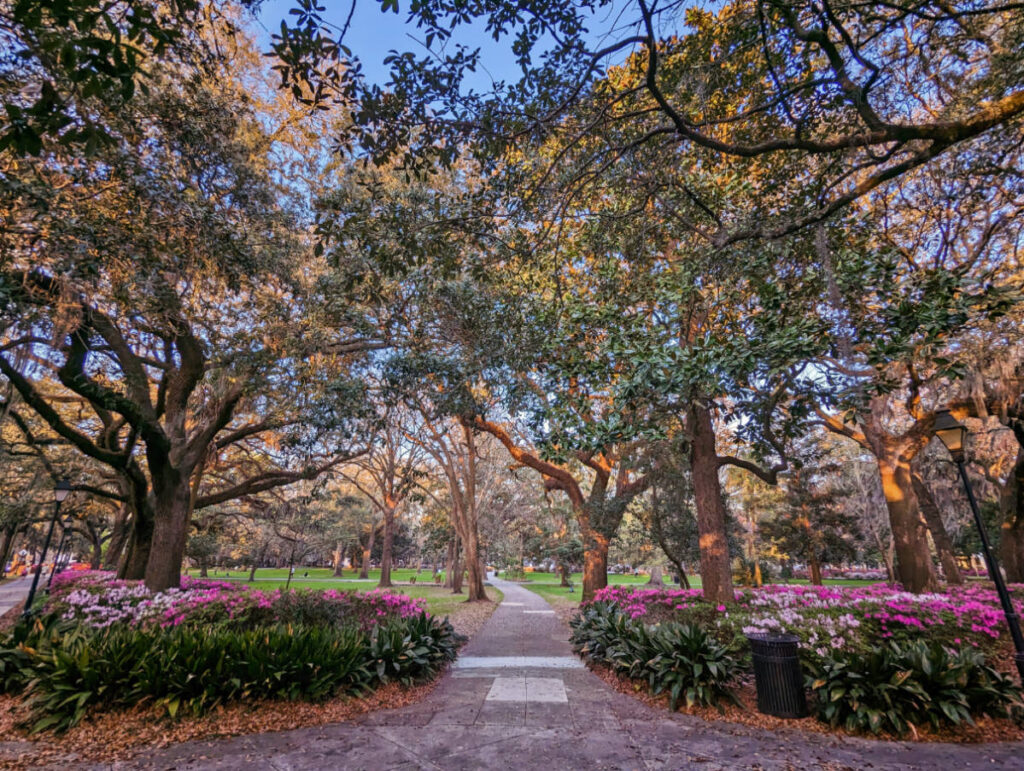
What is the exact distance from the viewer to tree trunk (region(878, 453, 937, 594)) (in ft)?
43.2

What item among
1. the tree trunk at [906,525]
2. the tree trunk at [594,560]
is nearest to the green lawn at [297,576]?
the tree trunk at [594,560]

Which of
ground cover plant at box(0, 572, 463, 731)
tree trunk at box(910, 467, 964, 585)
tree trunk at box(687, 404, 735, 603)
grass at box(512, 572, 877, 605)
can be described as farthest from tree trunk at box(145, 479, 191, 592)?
tree trunk at box(910, 467, 964, 585)

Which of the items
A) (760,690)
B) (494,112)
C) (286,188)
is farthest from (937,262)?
(286,188)

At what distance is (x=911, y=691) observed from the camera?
17.5 ft

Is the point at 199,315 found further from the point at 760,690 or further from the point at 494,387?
the point at 760,690

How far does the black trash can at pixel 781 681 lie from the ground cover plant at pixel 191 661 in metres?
4.91

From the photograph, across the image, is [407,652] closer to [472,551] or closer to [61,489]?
[61,489]

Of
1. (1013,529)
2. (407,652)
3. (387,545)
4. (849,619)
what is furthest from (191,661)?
(1013,529)

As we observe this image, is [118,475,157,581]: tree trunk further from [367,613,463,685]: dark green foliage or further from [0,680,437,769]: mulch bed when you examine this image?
[367,613,463,685]: dark green foliage

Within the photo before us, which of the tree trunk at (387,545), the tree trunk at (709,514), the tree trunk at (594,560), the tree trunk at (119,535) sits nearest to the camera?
the tree trunk at (709,514)

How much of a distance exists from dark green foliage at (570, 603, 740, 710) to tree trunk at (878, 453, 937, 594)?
9.89 metres

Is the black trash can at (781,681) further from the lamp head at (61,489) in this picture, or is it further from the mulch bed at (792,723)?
the lamp head at (61,489)

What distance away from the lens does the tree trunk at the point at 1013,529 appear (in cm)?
1477

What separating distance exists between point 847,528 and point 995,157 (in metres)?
23.4
